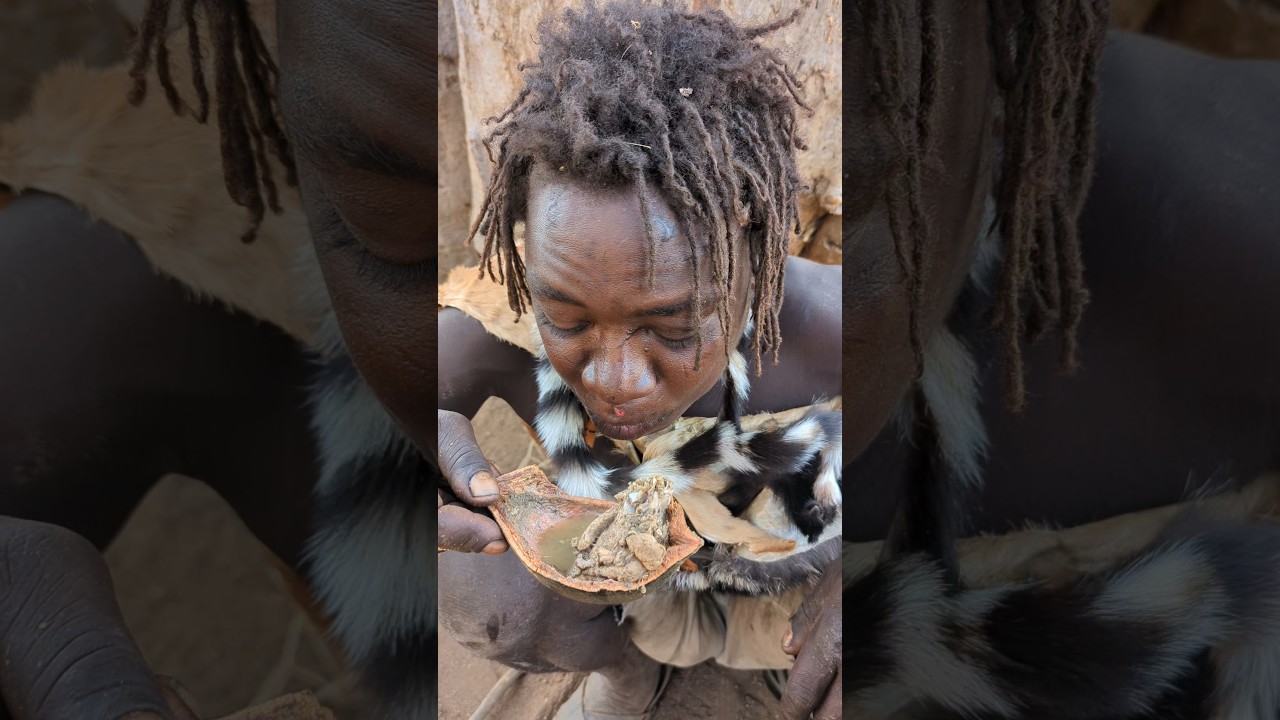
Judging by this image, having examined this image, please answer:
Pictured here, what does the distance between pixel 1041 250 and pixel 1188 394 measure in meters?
0.15

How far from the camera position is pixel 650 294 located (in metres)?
0.58

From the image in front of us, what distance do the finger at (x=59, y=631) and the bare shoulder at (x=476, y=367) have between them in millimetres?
326

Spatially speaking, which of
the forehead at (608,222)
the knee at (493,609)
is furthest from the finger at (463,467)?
the forehead at (608,222)

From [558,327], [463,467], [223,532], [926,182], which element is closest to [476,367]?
[463,467]

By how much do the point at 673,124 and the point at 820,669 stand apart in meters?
0.52

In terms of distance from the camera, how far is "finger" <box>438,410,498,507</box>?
73cm

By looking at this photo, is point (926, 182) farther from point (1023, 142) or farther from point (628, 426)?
point (628, 426)

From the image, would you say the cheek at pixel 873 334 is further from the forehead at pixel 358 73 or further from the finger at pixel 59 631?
the finger at pixel 59 631

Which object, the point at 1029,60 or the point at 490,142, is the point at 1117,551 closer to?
the point at 1029,60

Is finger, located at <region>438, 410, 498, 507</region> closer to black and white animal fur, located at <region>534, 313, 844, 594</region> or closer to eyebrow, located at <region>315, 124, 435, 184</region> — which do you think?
black and white animal fur, located at <region>534, 313, 844, 594</region>

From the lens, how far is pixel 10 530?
488 mm

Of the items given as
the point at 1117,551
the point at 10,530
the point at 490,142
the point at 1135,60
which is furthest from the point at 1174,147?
the point at 10,530

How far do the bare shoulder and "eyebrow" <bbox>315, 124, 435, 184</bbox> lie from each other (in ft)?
0.64

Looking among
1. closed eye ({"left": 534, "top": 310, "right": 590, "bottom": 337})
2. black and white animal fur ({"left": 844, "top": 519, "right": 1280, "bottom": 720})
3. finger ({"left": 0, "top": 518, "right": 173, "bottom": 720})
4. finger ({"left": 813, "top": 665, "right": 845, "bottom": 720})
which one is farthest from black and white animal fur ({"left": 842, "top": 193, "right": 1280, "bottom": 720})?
finger ({"left": 0, "top": 518, "right": 173, "bottom": 720})
